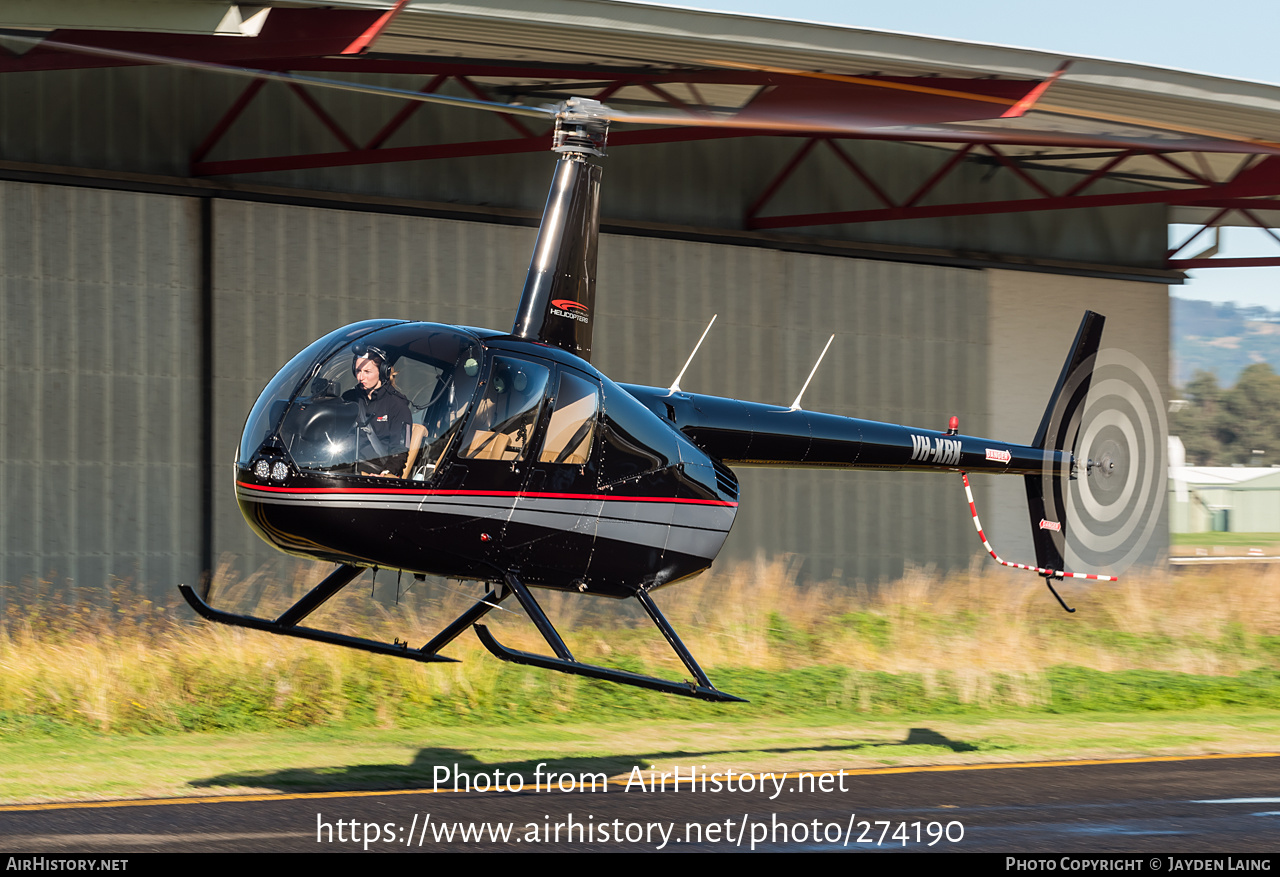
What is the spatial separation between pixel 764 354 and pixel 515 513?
44.2ft

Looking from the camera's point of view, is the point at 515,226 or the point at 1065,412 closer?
the point at 1065,412

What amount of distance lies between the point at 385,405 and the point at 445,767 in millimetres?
4244

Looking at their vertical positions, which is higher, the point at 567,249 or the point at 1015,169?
the point at 1015,169

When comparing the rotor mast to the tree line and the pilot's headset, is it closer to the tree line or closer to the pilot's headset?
the pilot's headset

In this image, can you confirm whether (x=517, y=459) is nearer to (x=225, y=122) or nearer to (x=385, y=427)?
(x=385, y=427)

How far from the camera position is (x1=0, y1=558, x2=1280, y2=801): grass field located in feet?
40.8

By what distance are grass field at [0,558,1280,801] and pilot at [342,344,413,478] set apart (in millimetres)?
3436

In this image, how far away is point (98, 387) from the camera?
17406mm

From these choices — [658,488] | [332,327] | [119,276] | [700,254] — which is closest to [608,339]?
[700,254]

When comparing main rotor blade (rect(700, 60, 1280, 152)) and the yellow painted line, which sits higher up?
main rotor blade (rect(700, 60, 1280, 152))

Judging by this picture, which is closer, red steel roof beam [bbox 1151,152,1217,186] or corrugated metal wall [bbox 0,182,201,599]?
corrugated metal wall [bbox 0,182,201,599]

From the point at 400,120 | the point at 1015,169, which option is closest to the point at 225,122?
the point at 400,120

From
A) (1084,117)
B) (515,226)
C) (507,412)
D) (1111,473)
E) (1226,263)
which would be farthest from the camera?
(1226,263)

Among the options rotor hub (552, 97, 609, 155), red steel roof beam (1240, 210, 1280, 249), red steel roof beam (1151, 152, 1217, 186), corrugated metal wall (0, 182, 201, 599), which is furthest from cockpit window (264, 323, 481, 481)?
red steel roof beam (1240, 210, 1280, 249)
